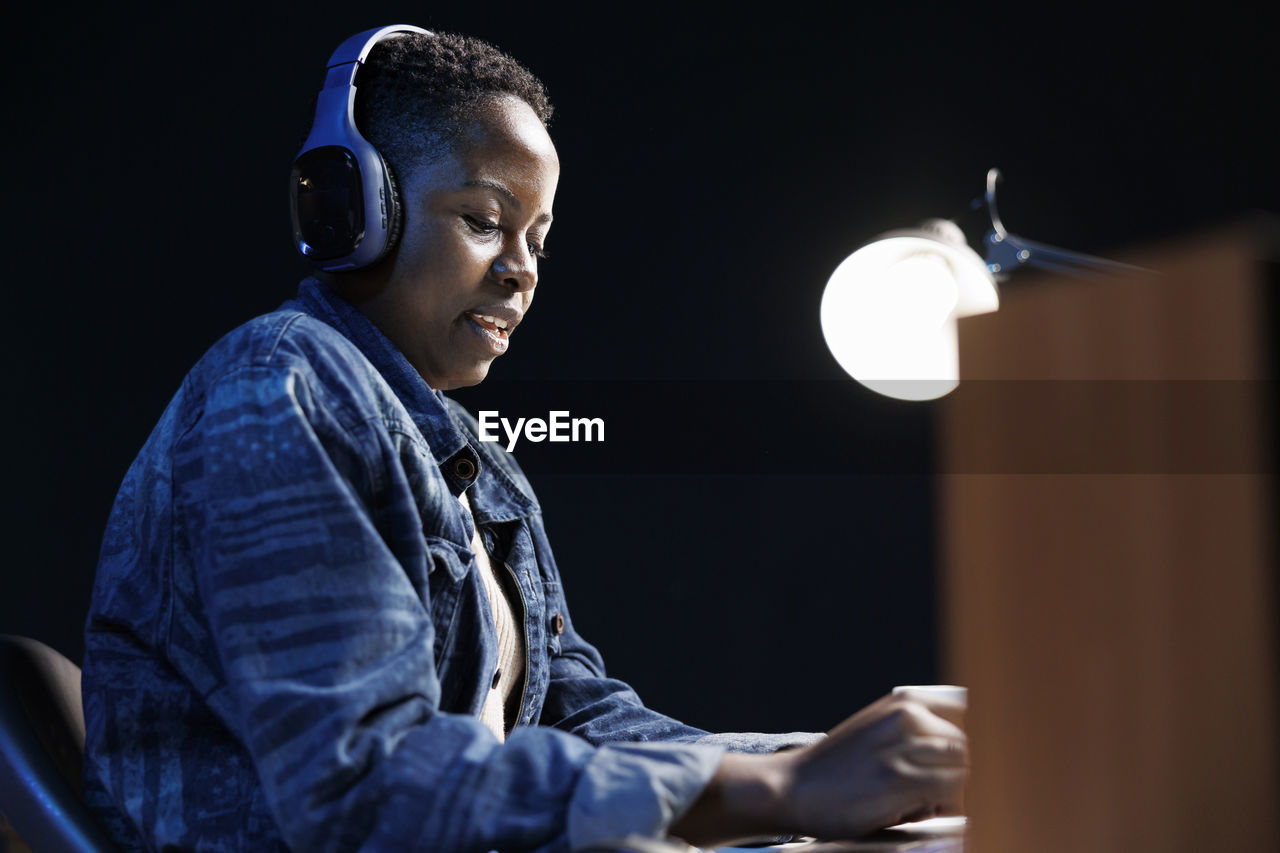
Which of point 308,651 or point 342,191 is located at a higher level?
point 342,191

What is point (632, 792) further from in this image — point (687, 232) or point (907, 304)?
point (687, 232)

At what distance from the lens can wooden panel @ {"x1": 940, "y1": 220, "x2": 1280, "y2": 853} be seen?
0.52 metres

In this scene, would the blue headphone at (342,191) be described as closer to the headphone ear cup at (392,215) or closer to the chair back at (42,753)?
the headphone ear cup at (392,215)

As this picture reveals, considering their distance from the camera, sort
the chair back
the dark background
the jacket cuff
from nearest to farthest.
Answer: the jacket cuff
the chair back
the dark background

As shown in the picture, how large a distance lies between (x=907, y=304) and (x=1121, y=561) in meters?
1.15

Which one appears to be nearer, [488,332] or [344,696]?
[344,696]

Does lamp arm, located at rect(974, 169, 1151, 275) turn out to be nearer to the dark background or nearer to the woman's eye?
the woman's eye

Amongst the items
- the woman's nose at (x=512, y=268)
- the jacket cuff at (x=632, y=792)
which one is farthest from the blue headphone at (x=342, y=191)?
the jacket cuff at (x=632, y=792)

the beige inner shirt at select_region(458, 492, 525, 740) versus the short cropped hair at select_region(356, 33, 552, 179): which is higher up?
the short cropped hair at select_region(356, 33, 552, 179)

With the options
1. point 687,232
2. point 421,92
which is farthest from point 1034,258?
point 687,232

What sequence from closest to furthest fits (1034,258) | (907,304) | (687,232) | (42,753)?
1. (42,753)
2. (1034,258)
3. (907,304)
4. (687,232)

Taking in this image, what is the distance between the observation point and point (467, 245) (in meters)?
1.10

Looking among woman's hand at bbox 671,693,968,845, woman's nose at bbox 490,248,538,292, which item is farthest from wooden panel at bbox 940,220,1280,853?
woman's nose at bbox 490,248,538,292

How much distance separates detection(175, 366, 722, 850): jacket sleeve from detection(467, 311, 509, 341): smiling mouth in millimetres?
381
